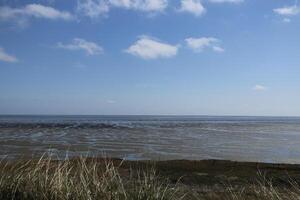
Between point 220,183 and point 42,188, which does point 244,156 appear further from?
point 42,188

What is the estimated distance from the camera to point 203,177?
54.7ft

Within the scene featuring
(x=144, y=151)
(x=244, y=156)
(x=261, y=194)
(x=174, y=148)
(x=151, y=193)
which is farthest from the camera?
(x=174, y=148)

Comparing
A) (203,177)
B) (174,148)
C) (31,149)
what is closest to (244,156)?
(174,148)

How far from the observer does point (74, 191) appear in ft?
25.0

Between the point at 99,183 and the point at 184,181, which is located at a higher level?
the point at 99,183

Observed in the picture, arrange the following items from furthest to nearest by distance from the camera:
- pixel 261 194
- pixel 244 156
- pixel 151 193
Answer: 1. pixel 244 156
2. pixel 261 194
3. pixel 151 193

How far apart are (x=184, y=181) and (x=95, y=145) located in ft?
52.4

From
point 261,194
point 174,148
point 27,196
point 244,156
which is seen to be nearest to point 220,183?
point 261,194

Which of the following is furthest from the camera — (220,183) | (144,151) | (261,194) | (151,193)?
(144,151)

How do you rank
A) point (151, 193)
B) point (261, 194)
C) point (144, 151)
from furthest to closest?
point (144, 151), point (261, 194), point (151, 193)

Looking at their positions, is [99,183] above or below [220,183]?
above

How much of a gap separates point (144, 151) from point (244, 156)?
5707 mm

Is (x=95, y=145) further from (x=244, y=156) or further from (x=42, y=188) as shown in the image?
(x=42, y=188)

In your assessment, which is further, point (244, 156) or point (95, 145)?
point (95, 145)
